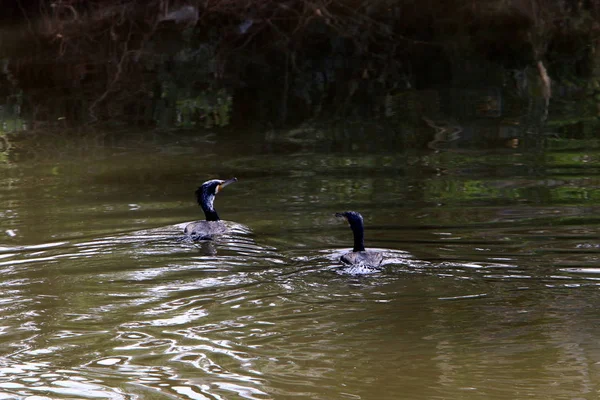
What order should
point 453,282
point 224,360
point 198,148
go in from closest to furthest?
point 224,360 < point 453,282 < point 198,148

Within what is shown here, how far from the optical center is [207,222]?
10.2 meters

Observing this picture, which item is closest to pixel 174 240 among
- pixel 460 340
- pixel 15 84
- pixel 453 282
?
pixel 453 282

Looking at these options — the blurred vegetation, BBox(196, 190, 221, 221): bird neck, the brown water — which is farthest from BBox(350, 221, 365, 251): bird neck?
the blurred vegetation

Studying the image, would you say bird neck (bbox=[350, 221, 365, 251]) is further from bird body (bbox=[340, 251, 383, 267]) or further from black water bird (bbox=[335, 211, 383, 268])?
bird body (bbox=[340, 251, 383, 267])

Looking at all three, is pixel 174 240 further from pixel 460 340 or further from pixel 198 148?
pixel 198 148

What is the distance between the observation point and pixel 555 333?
689 centimetres

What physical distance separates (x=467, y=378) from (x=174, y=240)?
4374mm

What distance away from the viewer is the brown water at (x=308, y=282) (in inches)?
249

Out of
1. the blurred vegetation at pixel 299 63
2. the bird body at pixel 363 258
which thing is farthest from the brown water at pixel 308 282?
the blurred vegetation at pixel 299 63

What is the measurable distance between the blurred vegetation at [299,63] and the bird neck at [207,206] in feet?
16.0

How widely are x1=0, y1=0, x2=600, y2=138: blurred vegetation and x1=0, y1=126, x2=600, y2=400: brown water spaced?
3.09 meters

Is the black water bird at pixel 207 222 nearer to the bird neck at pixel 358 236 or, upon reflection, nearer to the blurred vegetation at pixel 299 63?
the bird neck at pixel 358 236

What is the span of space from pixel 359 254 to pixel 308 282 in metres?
0.59

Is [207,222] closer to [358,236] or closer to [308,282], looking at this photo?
[358,236]
